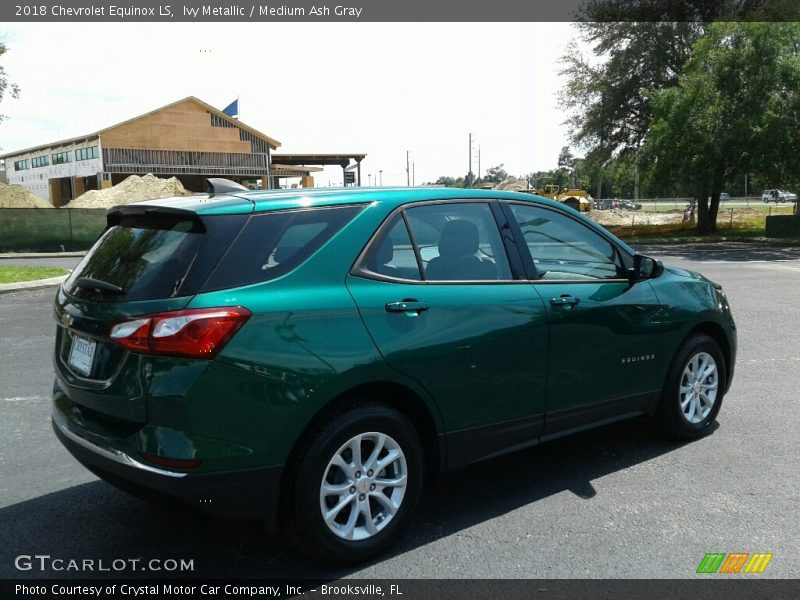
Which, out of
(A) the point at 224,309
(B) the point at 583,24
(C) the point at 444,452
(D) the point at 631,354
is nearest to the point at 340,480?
(C) the point at 444,452

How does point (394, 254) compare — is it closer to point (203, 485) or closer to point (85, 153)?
point (203, 485)

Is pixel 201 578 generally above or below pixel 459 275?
below

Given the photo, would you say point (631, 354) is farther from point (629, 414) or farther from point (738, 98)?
point (738, 98)

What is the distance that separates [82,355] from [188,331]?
2.38 ft

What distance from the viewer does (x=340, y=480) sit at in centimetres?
333

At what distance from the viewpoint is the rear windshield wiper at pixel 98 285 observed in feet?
10.6

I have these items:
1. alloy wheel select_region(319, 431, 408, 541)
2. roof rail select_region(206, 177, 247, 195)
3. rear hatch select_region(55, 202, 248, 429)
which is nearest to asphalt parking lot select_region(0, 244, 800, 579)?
alloy wheel select_region(319, 431, 408, 541)

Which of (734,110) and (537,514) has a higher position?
(734,110)

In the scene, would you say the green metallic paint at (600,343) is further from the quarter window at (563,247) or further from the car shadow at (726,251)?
the car shadow at (726,251)

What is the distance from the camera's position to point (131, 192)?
46.8 metres

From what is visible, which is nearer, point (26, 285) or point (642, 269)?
point (642, 269)

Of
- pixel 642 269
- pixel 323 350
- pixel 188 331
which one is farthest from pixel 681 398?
pixel 188 331

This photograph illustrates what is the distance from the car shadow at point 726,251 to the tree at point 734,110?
9.02 ft

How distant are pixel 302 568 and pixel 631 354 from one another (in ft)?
7.98
